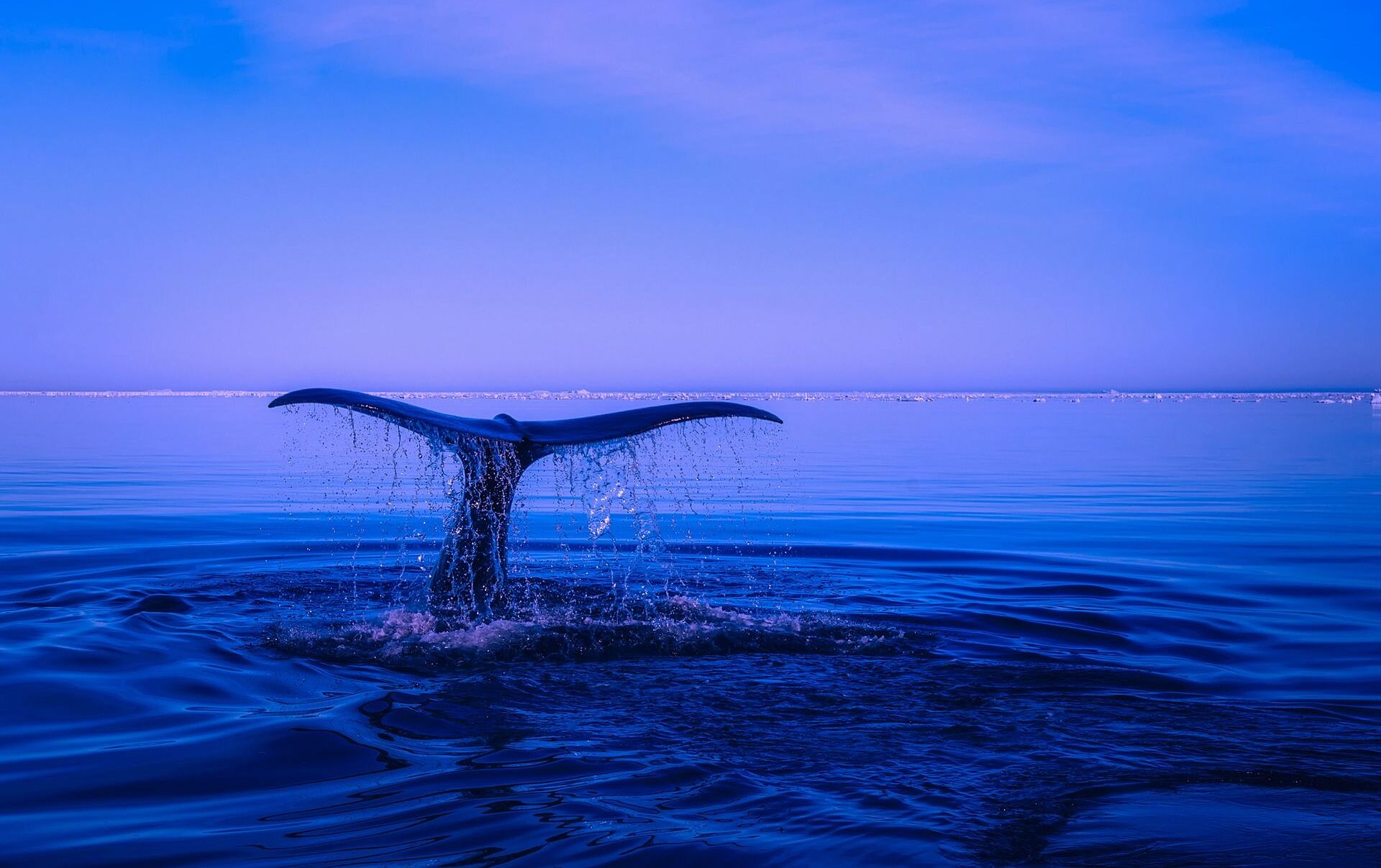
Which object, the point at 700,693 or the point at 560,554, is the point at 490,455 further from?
the point at 560,554

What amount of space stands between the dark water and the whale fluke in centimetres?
26

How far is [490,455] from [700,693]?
8.41 ft

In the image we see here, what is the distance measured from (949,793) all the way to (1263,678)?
3232 millimetres

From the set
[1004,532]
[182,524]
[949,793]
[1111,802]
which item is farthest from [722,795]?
[182,524]

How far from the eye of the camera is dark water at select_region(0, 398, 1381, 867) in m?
4.02

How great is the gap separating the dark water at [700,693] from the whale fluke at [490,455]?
262mm

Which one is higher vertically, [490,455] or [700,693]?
[490,455]

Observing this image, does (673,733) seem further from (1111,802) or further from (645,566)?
(645,566)

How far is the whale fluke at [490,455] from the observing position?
7258mm

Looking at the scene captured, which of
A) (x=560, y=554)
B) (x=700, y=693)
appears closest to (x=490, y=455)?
(x=700, y=693)

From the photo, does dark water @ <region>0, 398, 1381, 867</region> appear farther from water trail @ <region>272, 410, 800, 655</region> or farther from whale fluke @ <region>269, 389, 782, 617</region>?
whale fluke @ <region>269, 389, 782, 617</region>

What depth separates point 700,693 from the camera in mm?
6078

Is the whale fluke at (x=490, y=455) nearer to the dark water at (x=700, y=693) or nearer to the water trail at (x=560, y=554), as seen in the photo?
the water trail at (x=560, y=554)

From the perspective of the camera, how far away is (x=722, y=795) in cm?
439
